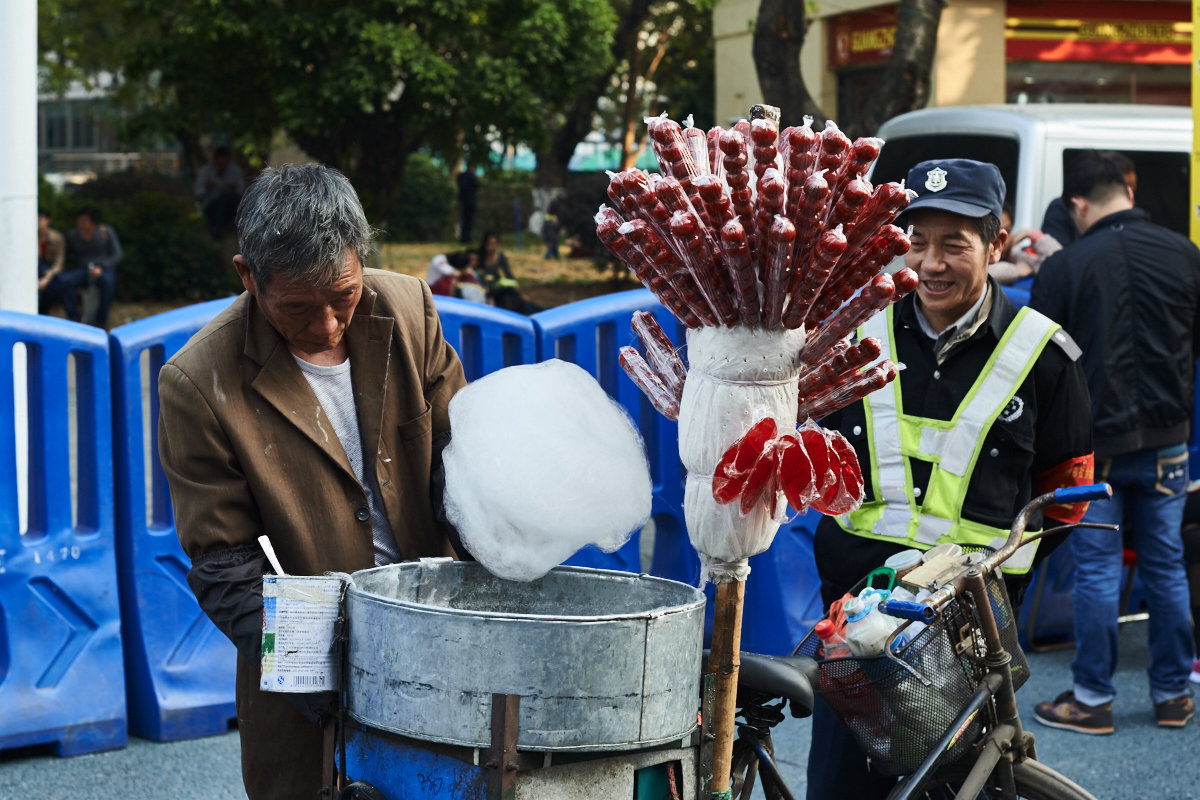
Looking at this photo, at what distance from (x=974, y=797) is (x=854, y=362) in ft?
3.86

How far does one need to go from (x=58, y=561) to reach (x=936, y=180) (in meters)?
3.29

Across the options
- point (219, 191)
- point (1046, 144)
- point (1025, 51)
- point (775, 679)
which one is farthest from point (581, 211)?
point (775, 679)

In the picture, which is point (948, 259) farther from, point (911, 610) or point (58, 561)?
point (58, 561)

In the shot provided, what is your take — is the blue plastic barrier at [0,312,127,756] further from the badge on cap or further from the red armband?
the red armband

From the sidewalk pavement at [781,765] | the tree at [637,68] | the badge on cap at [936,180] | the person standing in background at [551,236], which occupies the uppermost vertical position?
the tree at [637,68]

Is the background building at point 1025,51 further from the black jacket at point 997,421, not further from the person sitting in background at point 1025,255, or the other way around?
the black jacket at point 997,421

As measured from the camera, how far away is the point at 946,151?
8680 millimetres

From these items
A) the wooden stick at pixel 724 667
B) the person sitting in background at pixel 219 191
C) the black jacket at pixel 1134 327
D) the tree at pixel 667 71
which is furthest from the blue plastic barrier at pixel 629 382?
the tree at pixel 667 71

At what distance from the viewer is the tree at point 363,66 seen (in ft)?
57.1

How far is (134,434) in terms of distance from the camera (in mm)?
4773

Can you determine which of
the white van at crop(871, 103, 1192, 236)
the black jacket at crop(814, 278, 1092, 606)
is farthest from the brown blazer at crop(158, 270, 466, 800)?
the white van at crop(871, 103, 1192, 236)

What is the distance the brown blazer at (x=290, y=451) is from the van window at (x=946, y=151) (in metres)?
6.10

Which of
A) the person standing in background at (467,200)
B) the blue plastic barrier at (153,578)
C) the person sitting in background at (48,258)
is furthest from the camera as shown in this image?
the person standing in background at (467,200)

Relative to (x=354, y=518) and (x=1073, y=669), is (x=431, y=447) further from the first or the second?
(x=1073, y=669)
